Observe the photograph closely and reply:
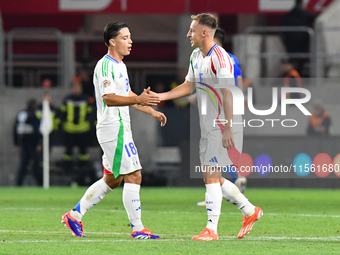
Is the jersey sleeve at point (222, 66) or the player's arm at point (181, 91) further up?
the jersey sleeve at point (222, 66)

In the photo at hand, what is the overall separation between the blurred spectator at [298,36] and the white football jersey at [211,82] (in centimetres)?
952

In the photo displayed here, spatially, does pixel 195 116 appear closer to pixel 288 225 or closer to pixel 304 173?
pixel 304 173

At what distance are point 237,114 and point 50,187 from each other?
27.1ft

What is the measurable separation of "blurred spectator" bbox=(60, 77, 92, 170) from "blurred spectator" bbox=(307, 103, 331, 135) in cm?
460

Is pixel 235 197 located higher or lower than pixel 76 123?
lower

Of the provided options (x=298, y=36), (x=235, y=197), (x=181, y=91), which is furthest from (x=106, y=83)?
(x=298, y=36)

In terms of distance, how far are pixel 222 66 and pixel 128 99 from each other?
90 centimetres

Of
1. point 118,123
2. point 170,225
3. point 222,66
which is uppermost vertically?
point 222,66

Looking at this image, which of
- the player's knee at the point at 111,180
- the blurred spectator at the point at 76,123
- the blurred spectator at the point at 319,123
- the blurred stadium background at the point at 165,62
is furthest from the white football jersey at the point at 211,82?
the blurred spectator at the point at 76,123

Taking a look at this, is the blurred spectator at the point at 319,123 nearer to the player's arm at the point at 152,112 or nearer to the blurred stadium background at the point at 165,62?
the blurred stadium background at the point at 165,62

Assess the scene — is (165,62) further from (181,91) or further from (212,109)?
(212,109)

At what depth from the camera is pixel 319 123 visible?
47.5 ft

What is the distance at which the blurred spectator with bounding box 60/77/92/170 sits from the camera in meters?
14.8

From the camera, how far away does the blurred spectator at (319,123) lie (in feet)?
47.2
